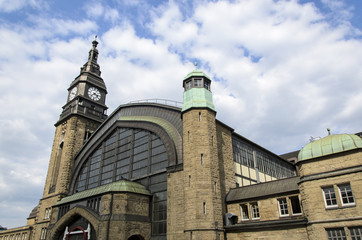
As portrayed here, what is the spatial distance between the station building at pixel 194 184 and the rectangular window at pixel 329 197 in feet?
0.19

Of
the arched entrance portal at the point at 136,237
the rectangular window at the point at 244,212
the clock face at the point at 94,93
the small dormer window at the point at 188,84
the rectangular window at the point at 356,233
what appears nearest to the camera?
the rectangular window at the point at 356,233

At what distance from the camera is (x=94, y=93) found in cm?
5041

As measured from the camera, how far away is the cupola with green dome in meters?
27.6

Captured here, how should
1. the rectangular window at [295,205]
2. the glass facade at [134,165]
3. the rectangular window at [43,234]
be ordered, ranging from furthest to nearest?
the rectangular window at [43,234] < the glass facade at [134,165] < the rectangular window at [295,205]

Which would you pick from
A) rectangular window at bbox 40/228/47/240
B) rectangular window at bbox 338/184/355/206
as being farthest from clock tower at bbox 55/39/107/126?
rectangular window at bbox 338/184/355/206

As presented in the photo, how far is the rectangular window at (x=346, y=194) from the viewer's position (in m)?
17.7

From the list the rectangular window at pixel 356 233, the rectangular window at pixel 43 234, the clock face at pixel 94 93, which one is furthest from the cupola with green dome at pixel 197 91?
the rectangular window at pixel 43 234

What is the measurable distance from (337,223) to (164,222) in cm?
1455

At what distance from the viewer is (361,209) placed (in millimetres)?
16906

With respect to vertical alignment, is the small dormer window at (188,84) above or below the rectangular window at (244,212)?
above

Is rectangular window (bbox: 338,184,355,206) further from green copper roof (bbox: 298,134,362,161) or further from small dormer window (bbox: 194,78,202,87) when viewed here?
small dormer window (bbox: 194,78,202,87)

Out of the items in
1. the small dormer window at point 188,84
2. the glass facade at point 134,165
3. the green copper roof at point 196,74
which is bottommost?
the glass facade at point 134,165

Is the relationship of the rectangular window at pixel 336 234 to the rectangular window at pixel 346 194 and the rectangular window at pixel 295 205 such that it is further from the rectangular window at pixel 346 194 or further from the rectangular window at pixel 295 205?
the rectangular window at pixel 295 205

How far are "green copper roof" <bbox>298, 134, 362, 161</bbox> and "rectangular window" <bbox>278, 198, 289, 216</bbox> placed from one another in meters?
3.97
